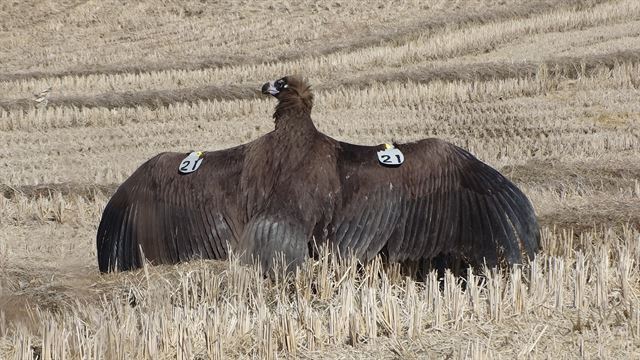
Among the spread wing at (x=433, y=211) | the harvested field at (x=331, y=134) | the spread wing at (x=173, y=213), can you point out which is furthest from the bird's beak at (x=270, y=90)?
the harvested field at (x=331, y=134)

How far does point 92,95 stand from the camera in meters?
20.0

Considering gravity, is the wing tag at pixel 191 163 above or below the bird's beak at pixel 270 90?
below

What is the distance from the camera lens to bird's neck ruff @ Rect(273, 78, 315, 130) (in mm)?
7641

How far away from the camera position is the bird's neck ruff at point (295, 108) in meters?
7.64

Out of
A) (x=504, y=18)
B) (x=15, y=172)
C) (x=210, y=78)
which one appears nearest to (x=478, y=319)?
(x=15, y=172)

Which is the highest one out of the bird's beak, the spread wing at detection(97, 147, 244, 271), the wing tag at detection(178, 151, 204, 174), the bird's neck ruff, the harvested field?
the bird's beak

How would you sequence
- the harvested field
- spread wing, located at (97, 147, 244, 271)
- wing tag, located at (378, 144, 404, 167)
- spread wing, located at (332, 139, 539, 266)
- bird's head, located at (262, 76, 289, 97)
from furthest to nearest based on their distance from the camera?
bird's head, located at (262, 76, 289, 97) < spread wing, located at (97, 147, 244, 271) < wing tag, located at (378, 144, 404, 167) < spread wing, located at (332, 139, 539, 266) < the harvested field

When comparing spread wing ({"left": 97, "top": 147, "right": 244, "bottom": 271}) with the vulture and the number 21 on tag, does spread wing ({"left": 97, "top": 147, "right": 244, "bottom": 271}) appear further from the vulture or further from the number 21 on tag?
the number 21 on tag

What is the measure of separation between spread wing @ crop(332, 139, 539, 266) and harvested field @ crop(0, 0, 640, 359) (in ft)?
0.76

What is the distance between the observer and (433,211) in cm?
736

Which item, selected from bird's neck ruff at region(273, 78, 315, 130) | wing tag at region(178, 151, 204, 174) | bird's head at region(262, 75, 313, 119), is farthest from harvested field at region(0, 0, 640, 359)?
bird's head at region(262, 75, 313, 119)

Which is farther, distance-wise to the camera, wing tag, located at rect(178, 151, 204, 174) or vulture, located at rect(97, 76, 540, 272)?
wing tag, located at rect(178, 151, 204, 174)

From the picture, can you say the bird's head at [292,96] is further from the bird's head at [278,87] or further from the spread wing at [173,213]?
the spread wing at [173,213]

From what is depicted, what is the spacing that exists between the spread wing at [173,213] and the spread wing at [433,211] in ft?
2.71
